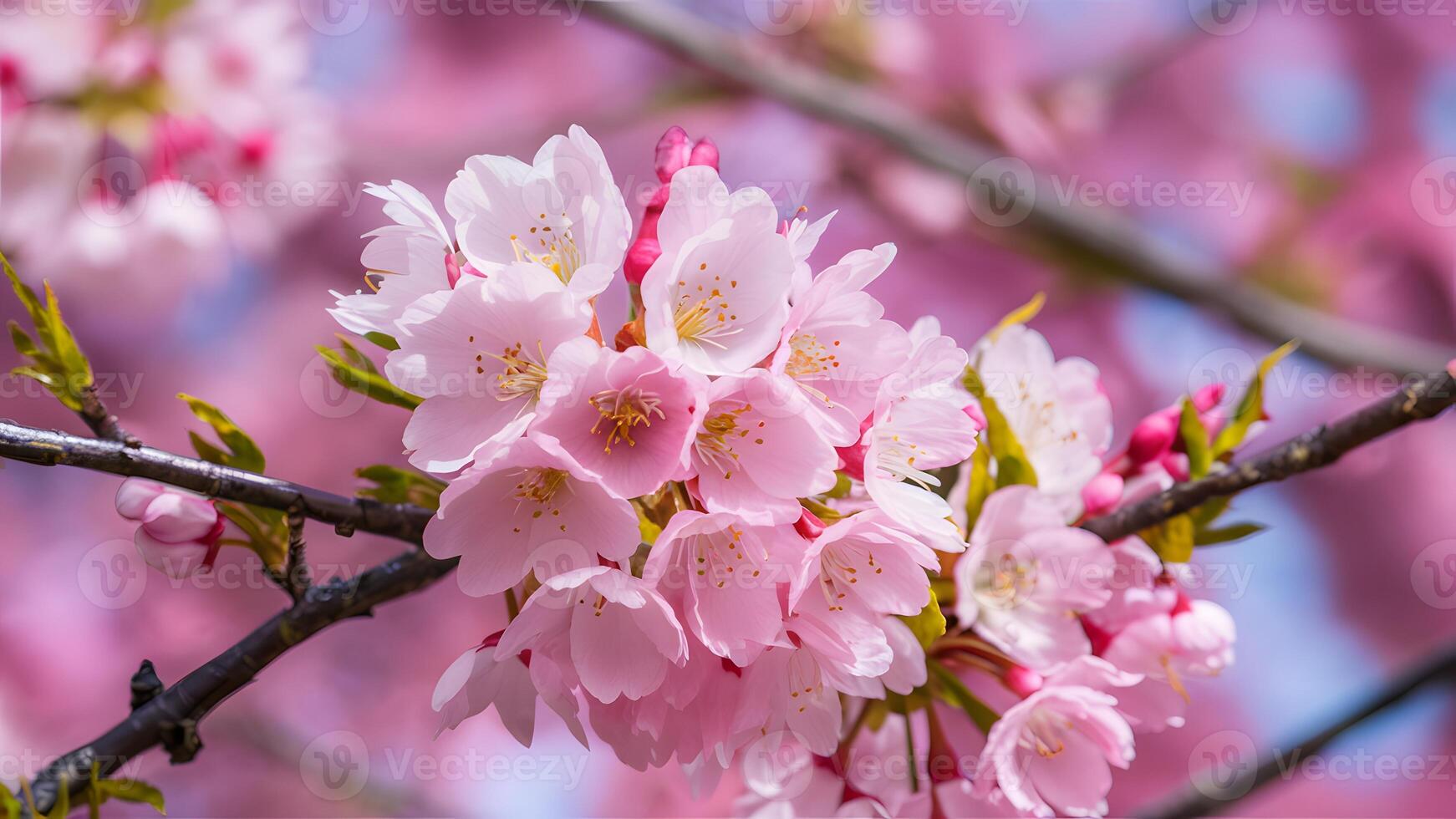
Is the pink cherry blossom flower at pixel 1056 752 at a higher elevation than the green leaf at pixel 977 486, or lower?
lower

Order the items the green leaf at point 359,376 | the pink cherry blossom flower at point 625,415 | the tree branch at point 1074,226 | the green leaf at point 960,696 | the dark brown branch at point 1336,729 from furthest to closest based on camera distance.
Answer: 1. the tree branch at point 1074,226
2. the dark brown branch at point 1336,729
3. the green leaf at point 960,696
4. the green leaf at point 359,376
5. the pink cherry blossom flower at point 625,415

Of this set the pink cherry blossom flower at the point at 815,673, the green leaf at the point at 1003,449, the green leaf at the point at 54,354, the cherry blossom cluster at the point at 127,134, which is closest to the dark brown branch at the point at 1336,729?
the green leaf at the point at 1003,449

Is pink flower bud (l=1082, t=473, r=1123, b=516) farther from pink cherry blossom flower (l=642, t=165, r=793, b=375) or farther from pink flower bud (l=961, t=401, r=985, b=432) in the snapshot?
pink cherry blossom flower (l=642, t=165, r=793, b=375)

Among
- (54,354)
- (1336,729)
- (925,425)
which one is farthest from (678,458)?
(1336,729)

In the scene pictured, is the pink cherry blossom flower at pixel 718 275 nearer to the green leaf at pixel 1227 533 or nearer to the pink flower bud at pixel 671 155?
the pink flower bud at pixel 671 155

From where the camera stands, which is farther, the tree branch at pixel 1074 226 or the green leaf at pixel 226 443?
the tree branch at pixel 1074 226

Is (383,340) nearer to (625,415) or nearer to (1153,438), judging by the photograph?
(625,415)

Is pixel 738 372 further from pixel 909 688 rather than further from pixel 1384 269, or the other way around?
pixel 1384 269
